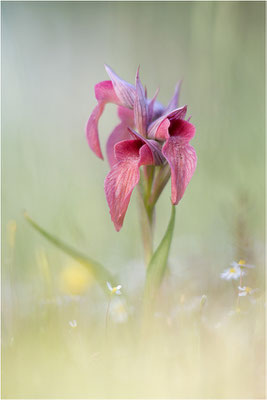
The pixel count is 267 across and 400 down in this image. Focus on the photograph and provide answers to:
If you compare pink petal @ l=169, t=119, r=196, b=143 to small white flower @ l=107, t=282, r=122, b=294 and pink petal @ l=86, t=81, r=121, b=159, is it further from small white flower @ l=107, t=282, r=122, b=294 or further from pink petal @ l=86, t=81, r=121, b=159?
small white flower @ l=107, t=282, r=122, b=294

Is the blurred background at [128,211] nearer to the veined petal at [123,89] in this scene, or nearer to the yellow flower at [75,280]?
the yellow flower at [75,280]

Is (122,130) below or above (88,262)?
above

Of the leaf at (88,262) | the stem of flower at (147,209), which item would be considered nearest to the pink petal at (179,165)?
the stem of flower at (147,209)

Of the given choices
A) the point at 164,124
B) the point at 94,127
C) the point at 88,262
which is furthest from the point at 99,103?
the point at 88,262

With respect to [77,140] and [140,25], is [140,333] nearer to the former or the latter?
[77,140]

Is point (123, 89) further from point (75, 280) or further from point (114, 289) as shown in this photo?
point (75, 280)
